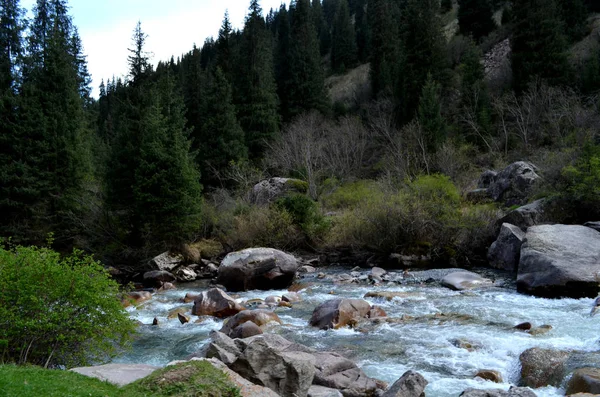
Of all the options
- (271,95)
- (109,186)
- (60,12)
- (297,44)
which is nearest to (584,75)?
(271,95)

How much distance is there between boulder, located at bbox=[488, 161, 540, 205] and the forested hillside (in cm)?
71

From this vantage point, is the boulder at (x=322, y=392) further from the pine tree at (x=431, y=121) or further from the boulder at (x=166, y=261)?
the pine tree at (x=431, y=121)

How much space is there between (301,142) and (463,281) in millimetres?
23682

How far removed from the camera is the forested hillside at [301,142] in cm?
2558

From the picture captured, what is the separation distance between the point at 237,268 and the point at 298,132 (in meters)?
23.7

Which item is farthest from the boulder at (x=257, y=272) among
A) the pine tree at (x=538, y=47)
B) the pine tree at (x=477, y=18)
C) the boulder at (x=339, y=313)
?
the pine tree at (x=477, y=18)

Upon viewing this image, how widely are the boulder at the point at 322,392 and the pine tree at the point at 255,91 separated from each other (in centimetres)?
3738

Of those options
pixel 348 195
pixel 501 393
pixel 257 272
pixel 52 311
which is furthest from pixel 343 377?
pixel 348 195

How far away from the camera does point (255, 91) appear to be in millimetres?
47719

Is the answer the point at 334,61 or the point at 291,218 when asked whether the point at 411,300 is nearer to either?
the point at 291,218

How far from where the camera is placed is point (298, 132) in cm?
4275

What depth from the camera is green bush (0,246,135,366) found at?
9.09 metres

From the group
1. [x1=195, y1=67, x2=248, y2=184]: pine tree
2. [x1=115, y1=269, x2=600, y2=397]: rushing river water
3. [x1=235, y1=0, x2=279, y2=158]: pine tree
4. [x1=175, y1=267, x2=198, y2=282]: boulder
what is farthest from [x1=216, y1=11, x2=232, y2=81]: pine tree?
[x1=115, y1=269, x2=600, y2=397]: rushing river water

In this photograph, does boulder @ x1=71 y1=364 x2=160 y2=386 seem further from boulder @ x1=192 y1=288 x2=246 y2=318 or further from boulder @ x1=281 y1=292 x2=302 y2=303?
boulder @ x1=281 y1=292 x2=302 y2=303
